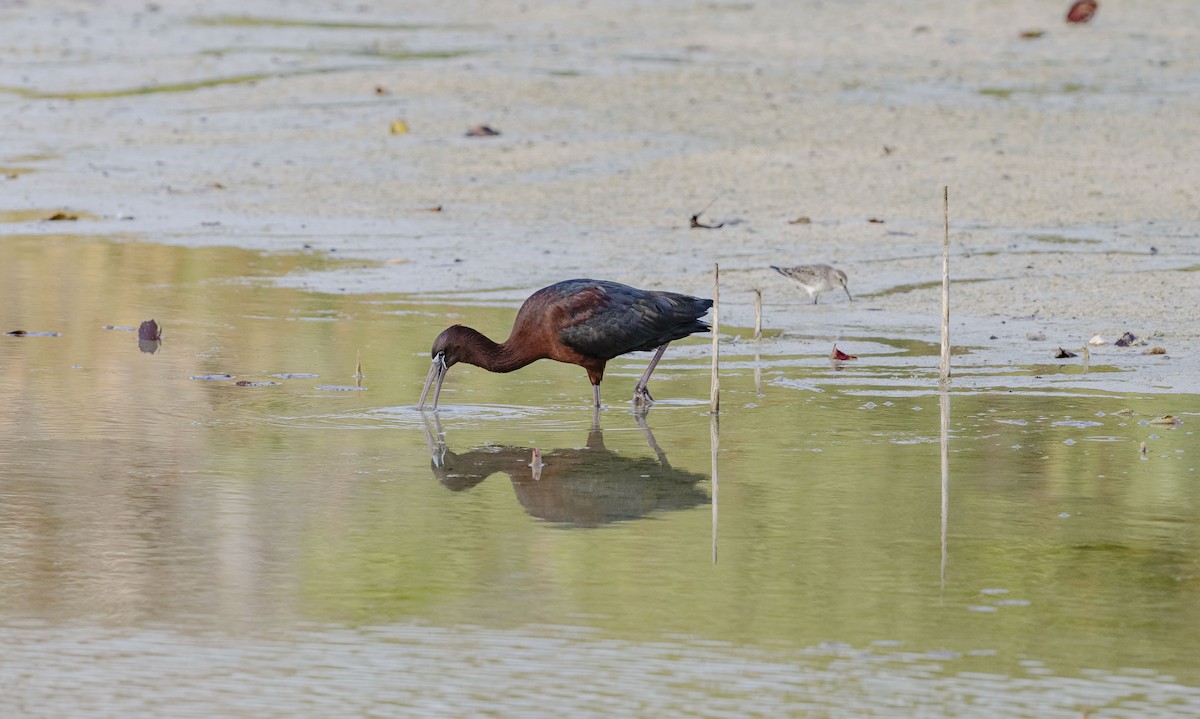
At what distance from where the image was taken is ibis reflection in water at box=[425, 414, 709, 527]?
318 inches

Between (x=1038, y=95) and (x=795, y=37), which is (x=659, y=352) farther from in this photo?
(x=795, y=37)

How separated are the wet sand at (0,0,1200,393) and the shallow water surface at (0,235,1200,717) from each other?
6.91 ft

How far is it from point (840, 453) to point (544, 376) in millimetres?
3093

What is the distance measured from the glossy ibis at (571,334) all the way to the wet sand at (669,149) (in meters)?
2.23

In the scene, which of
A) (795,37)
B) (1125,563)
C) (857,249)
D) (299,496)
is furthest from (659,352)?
(795,37)

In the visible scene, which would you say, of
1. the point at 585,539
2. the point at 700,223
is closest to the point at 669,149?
the point at 700,223

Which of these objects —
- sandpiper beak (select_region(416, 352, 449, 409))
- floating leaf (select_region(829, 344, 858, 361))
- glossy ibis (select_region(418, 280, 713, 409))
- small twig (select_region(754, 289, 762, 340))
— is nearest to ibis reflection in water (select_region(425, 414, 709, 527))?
sandpiper beak (select_region(416, 352, 449, 409))

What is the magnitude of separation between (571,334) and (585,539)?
3.09 m

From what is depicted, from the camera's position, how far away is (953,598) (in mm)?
6691

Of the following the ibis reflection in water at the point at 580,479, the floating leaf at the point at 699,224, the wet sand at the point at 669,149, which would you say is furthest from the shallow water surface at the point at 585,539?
the floating leaf at the point at 699,224

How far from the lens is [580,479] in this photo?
28.5ft

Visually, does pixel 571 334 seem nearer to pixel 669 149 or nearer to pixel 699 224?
pixel 699 224

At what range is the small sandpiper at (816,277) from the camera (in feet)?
45.2

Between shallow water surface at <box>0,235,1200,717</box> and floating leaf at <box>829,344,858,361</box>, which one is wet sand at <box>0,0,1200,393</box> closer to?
floating leaf at <box>829,344,858,361</box>
